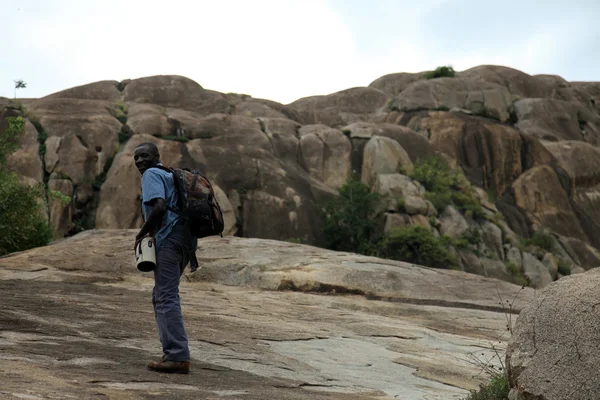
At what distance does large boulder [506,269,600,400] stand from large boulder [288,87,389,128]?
1756 inches

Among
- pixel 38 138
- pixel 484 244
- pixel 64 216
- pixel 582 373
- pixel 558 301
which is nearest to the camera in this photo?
pixel 582 373

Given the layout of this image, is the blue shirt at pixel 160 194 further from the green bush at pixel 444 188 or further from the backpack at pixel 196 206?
the green bush at pixel 444 188

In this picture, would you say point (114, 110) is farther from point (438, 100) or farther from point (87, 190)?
point (438, 100)

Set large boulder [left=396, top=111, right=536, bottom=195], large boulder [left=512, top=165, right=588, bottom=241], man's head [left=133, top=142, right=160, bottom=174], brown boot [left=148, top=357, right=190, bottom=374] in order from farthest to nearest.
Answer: large boulder [left=396, top=111, right=536, bottom=195] < large boulder [left=512, top=165, right=588, bottom=241] < man's head [left=133, top=142, right=160, bottom=174] < brown boot [left=148, top=357, right=190, bottom=374]

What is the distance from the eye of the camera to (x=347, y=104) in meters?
54.1

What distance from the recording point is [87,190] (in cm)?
3142

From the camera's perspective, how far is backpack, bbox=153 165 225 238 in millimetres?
7246

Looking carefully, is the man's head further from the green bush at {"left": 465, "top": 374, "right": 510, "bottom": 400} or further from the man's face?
the green bush at {"left": 465, "top": 374, "right": 510, "bottom": 400}

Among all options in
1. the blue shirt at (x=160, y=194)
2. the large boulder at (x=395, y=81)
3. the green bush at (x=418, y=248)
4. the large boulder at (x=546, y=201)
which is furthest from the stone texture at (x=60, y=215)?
the large boulder at (x=395, y=81)

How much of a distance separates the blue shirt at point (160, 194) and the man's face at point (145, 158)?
185 millimetres

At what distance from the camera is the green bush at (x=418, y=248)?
103 ft

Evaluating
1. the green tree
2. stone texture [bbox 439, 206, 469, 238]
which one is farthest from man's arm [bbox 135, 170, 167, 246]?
stone texture [bbox 439, 206, 469, 238]

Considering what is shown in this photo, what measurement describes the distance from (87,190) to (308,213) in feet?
30.5

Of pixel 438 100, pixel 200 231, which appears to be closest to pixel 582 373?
pixel 200 231
